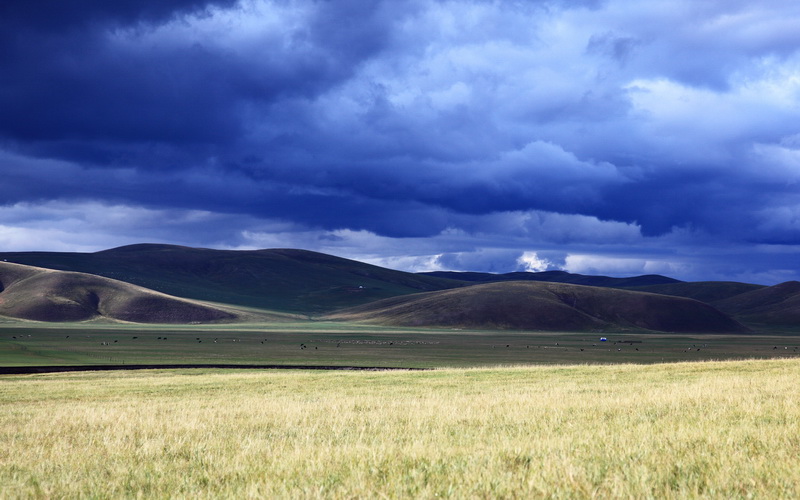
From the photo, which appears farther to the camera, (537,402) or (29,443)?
(537,402)

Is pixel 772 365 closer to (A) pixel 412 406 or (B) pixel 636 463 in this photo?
(A) pixel 412 406

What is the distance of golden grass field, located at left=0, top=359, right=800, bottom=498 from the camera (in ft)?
24.2

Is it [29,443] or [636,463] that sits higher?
[636,463]

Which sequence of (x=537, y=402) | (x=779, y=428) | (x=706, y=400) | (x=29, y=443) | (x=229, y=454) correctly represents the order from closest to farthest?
(x=229, y=454), (x=779, y=428), (x=29, y=443), (x=706, y=400), (x=537, y=402)

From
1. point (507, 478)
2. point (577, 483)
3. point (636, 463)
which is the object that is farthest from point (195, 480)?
point (636, 463)

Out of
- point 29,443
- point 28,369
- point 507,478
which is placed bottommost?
point 28,369

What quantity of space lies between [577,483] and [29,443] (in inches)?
403

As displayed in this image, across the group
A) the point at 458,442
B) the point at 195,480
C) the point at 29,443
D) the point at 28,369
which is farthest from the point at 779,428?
the point at 28,369

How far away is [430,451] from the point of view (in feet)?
30.9

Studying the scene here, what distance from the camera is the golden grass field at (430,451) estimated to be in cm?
739

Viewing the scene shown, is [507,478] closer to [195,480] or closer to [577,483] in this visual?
[577,483]

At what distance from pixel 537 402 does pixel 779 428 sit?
6.84 metres

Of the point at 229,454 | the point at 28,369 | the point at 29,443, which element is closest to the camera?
the point at 229,454

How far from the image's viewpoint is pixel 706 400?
15.9m
